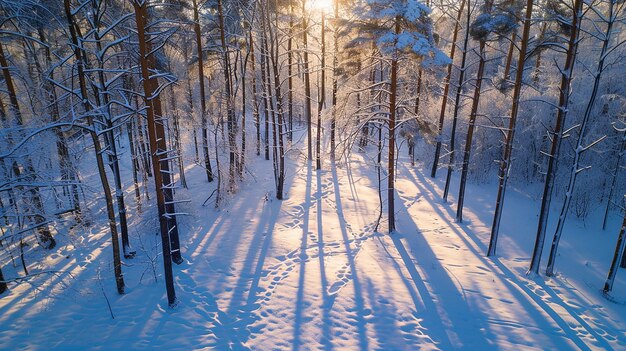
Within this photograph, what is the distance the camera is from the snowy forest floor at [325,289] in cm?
672

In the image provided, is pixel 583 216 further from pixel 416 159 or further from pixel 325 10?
pixel 325 10

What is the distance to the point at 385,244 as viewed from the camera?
11102mm

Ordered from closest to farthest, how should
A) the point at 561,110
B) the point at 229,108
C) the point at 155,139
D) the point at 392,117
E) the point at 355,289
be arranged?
the point at 155,139 → the point at 561,110 → the point at 355,289 → the point at 392,117 → the point at 229,108

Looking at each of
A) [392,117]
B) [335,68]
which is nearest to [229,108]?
[335,68]

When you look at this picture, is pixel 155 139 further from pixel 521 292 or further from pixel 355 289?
pixel 521 292

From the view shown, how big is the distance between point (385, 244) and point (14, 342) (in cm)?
1041

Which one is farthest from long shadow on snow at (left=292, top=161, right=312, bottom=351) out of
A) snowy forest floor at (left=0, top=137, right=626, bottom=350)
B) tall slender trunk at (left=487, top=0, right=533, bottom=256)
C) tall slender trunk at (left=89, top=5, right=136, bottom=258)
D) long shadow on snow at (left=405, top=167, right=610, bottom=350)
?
tall slender trunk at (left=487, top=0, right=533, bottom=256)

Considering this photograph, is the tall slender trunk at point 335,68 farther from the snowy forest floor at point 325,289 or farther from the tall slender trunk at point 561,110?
the tall slender trunk at point 561,110

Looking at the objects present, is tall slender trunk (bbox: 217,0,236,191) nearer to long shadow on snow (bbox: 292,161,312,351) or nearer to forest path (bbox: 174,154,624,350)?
forest path (bbox: 174,154,624,350)

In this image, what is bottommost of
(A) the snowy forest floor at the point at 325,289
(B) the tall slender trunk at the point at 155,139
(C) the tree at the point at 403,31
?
(A) the snowy forest floor at the point at 325,289

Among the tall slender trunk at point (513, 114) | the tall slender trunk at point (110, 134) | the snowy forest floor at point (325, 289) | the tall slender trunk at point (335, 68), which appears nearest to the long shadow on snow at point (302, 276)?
the snowy forest floor at point (325, 289)

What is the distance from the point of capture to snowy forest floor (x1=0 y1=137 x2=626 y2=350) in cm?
672

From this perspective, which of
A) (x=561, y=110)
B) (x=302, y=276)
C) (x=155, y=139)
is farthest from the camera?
(x=302, y=276)

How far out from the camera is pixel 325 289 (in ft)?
27.8
